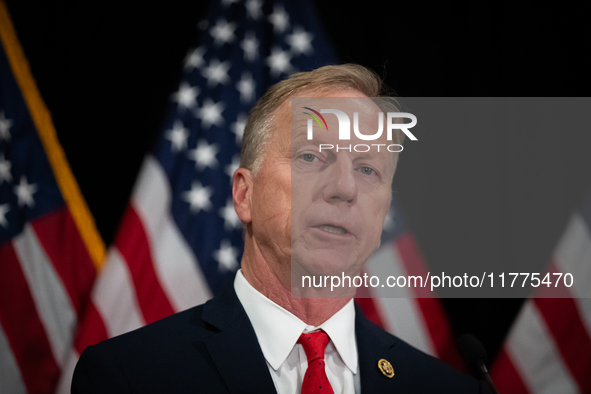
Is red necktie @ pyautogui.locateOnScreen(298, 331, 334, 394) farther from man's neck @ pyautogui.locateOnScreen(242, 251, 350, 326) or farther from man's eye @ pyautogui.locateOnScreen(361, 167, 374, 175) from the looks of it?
man's eye @ pyautogui.locateOnScreen(361, 167, 374, 175)

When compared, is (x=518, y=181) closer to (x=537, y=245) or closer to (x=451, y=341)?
(x=537, y=245)

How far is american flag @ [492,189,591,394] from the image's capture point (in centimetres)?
221

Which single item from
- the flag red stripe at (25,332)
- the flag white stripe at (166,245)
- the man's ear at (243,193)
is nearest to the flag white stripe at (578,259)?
the man's ear at (243,193)

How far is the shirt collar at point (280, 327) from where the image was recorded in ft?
4.98

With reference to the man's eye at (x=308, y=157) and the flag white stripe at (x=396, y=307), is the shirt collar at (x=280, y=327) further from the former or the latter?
the flag white stripe at (x=396, y=307)

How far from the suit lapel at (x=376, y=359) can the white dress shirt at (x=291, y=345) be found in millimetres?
33

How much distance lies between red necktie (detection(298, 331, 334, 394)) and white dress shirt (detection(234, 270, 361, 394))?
1.1 inches

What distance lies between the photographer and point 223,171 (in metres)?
2.44

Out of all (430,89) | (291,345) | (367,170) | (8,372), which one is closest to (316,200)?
(367,170)

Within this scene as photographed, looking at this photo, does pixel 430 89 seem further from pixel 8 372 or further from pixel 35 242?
pixel 8 372

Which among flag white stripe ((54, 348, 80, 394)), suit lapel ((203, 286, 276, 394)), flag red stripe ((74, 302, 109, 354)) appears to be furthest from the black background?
suit lapel ((203, 286, 276, 394))

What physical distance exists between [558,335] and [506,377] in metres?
0.30

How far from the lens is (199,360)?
4.83 feet

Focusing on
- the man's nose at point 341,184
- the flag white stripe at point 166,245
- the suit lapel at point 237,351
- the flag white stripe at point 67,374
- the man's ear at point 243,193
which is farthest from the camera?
the flag white stripe at point 166,245
